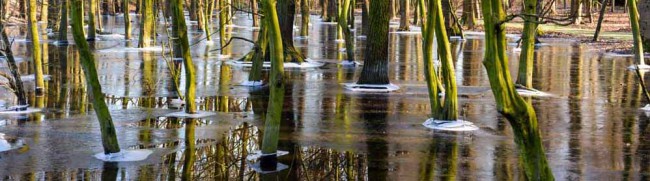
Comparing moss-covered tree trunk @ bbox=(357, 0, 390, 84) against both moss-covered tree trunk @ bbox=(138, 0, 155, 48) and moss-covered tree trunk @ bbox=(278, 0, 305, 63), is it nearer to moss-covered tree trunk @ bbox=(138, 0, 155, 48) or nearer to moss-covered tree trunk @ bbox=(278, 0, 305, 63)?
moss-covered tree trunk @ bbox=(278, 0, 305, 63)

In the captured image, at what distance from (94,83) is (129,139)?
206cm

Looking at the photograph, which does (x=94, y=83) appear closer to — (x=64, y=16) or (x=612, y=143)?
(x=612, y=143)

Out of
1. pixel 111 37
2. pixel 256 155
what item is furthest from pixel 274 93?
pixel 111 37

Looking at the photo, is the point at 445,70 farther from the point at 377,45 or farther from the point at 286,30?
the point at 286,30

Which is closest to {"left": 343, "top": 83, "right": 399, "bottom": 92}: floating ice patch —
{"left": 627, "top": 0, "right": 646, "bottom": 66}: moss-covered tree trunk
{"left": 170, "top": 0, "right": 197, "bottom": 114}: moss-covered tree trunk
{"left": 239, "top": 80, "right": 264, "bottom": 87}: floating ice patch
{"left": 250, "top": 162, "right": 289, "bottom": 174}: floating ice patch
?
{"left": 239, "top": 80, "right": 264, "bottom": 87}: floating ice patch

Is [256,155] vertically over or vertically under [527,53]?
under

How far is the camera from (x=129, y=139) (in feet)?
45.0

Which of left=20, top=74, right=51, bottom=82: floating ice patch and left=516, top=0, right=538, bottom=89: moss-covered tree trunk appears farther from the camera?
left=20, top=74, right=51, bottom=82: floating ice patch

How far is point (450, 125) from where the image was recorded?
50.0 feet

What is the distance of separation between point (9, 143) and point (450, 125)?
24.0 feet

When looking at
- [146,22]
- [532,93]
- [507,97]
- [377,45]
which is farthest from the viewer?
[146,22]

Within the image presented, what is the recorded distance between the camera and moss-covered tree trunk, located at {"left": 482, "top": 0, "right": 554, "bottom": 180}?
28.6 ft

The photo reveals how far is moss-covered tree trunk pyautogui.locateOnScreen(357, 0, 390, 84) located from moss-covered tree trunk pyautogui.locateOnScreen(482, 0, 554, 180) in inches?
466

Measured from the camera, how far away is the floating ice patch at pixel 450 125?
593 inches
